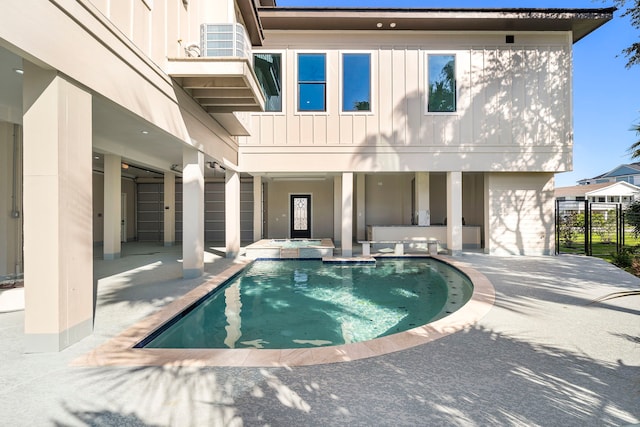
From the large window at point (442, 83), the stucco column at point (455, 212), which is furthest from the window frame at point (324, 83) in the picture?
the stucco column at point (455, 212)

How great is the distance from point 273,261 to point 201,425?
8605 mm

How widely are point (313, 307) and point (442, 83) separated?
29.9 feet

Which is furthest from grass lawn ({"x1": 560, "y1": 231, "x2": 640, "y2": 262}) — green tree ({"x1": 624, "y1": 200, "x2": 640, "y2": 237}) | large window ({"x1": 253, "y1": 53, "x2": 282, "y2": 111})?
large window ({"x1": 253, "y1": 53, "x2": 282, "y2": 111})

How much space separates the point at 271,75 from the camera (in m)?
11.2

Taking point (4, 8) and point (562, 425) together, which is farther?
point (4, 8)

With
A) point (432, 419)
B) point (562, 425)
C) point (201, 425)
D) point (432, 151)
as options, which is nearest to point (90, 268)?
point (201, 425)

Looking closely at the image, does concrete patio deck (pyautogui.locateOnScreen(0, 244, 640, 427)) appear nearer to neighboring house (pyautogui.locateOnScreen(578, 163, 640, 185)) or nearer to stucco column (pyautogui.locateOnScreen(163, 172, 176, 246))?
stucco column (pyautogui.locateOnScreen(163, 172, 176, 246))

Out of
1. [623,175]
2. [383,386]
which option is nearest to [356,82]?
[383,386]

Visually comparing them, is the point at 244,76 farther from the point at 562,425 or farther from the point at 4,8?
the point at 562,425

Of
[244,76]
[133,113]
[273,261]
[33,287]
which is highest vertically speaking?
[244,76]

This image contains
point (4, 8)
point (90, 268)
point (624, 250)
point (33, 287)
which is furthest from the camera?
point (624, 250)

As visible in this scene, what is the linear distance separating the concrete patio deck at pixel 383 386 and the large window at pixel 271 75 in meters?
8.52

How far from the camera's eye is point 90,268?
3902 mm

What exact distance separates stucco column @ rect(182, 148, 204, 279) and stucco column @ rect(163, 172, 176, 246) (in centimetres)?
745
